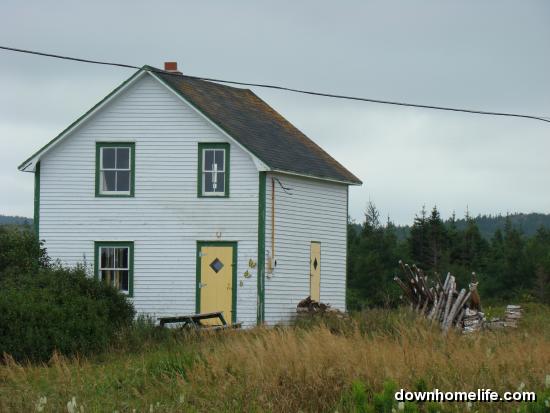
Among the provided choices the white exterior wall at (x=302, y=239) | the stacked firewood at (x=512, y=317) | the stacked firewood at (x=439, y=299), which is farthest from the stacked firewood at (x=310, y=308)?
the stacked firewood at (x=512, y=317)

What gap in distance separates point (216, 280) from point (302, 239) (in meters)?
3.00

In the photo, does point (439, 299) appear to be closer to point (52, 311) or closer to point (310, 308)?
point (310, 308)

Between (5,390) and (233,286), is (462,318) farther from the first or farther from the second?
(5,390)

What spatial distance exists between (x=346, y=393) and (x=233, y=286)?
13310 mm

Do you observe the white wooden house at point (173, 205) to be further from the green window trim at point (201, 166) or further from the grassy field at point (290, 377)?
the grassy field at point (290, 377)

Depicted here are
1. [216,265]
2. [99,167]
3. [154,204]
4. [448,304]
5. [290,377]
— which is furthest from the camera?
[99,167]

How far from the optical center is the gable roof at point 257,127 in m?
27.7

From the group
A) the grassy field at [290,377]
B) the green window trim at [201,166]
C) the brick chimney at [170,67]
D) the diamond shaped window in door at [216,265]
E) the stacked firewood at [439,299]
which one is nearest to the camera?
the grassy field at [290,377]

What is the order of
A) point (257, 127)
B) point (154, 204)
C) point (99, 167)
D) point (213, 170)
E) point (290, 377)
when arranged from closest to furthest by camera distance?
point (290, 377) < point (213, 170) < point (154, 204) < point (99, 167) < point (257, 127)

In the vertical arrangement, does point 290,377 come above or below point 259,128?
below

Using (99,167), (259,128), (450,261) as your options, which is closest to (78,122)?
(99,167)

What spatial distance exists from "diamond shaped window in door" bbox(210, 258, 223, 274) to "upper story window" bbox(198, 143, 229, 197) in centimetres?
172

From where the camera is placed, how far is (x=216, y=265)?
2741 centimetres

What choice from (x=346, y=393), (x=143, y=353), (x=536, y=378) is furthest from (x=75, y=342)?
(x=536, y=378)
